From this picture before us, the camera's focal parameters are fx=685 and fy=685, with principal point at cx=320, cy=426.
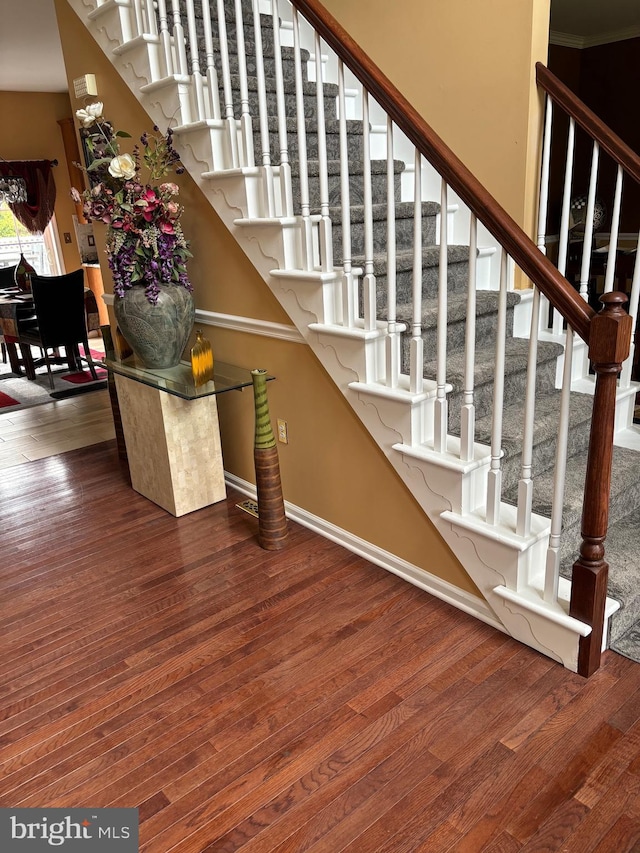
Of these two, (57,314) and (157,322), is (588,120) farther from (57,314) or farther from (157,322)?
(57,314)

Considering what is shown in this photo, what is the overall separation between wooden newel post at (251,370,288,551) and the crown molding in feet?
15.3

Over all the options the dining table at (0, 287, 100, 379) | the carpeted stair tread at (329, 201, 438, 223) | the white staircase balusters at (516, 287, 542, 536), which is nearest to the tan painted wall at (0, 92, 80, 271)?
the dining table at (0, 287, 100, 379)

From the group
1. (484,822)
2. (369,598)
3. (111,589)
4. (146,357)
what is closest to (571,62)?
(146,357)

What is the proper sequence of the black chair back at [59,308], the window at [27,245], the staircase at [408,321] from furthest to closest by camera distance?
the window at [27,245], the black chair back at [59,308], the staircase at [408,321]

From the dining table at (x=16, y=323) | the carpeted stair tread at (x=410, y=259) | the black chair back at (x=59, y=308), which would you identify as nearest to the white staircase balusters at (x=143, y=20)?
the carpeted stair tread at (x=410, y=259)

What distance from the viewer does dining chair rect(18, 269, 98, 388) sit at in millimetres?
5832

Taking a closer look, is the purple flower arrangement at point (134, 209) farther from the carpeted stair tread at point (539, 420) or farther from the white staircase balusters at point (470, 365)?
the carpeted stair tread at point (539, 420)

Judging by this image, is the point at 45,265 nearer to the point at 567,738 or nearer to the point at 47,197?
the point at 47,197

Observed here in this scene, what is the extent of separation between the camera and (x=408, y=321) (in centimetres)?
268

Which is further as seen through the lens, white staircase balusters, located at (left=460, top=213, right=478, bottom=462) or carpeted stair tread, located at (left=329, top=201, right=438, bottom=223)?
carpeted stair tread, located at (left=329, top=201, right=438, bottom=223)

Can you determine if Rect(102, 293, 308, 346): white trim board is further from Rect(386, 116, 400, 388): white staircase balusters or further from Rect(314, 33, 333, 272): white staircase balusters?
Rect(386, 116, 400, 388): white staircase balusters

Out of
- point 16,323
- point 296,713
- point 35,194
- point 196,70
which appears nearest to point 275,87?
point 196,70

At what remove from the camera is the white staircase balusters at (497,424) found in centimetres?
210

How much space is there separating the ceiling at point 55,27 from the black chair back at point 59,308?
1959 mm
